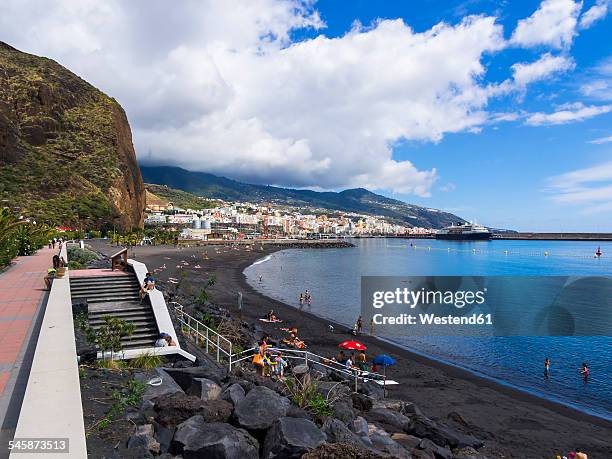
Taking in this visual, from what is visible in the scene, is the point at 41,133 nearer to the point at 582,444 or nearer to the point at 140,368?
the point at 140,368

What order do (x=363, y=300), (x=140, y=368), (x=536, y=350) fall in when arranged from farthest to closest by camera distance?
(x=363, y=300), (x=536, y=350), (x=140, y=368)

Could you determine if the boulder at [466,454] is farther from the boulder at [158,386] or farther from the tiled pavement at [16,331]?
the tiled pavement at [16,331]

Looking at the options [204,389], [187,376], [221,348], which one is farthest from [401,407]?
[204,389]

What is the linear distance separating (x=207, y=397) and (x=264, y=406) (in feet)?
3.69

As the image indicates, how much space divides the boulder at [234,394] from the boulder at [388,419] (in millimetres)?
3619

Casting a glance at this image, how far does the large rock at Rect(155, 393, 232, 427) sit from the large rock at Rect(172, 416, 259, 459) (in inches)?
12.5

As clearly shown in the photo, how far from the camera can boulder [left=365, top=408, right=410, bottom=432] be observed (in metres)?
8.49

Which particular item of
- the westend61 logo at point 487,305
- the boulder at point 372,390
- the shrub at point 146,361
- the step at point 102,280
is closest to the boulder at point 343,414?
the shrub at point 146,361

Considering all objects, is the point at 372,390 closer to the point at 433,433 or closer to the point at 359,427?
the point at 433,433

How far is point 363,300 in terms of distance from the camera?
38375 millimetres

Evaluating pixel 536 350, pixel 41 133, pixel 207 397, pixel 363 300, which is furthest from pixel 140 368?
pixel 41 133

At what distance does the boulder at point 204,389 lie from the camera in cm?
607

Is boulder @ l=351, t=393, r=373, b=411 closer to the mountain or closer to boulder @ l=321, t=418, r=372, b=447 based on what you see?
boulder @ l=321, t=418, r=372, b=447

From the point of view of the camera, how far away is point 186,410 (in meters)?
5.25
